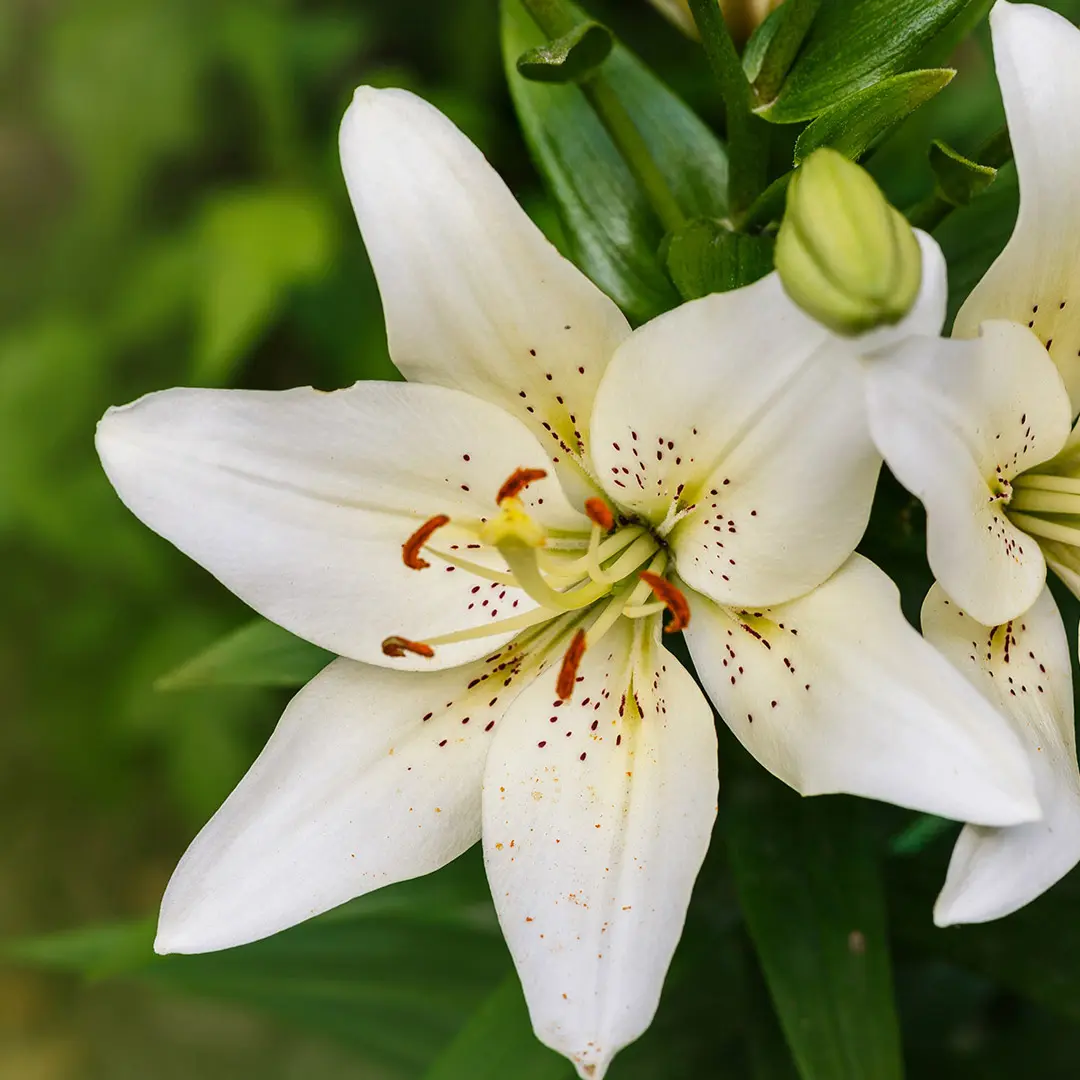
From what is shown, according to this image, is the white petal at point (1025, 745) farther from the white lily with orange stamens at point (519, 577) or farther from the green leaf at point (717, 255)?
the green leaf at point (717, 255)

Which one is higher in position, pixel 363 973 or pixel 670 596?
pixel 670 596

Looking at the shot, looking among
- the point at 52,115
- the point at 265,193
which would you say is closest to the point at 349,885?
the point at 265,193

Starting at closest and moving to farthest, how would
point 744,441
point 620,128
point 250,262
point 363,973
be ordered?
point 744,441 → point 620,128 → point 363,973 → point 250,262

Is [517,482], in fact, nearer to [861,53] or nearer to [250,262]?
[861,53]

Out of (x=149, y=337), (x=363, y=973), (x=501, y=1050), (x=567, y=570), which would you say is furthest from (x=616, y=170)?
(x=149, y=337)

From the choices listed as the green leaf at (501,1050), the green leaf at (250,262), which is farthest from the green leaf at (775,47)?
the green leaf at (250,262)

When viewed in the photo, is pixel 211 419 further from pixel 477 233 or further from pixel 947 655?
pixel 947 655

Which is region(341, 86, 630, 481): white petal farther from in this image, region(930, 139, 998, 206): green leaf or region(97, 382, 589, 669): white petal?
region(930, 139, 998, 206): green leaf
